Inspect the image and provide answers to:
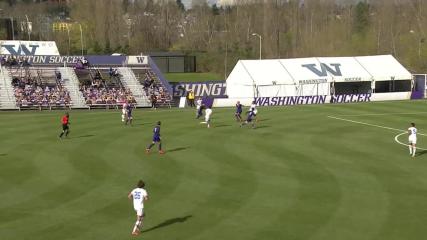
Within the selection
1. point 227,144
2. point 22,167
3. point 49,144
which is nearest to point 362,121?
point 227,144

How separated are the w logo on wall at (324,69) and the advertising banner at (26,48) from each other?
37.1 meters

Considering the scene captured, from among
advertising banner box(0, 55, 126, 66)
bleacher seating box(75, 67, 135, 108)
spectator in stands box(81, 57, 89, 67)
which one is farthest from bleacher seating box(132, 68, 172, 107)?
spectator in stands box(81, 57, 89, 67)

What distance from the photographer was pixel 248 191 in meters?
21.7

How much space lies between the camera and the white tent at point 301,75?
6259 cm

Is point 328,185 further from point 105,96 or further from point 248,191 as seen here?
point 105,96

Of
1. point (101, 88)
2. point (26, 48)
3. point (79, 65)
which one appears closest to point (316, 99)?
point (101, 88)

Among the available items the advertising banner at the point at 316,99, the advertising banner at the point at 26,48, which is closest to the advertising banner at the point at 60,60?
the advertising banner at the point at 26,48

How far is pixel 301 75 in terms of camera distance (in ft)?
211

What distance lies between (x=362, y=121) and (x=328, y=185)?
75.4 feet

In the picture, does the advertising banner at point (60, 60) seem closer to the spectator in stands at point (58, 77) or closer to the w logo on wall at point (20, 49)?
the spectator in stands at point (58, 77)

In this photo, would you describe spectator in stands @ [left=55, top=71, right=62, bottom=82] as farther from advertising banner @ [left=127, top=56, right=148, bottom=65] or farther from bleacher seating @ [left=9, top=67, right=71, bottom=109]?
advertising banner @ [left=127, top=56, right=148, bottom=65]

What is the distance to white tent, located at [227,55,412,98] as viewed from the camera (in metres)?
62.6

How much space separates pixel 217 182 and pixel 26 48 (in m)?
58.0

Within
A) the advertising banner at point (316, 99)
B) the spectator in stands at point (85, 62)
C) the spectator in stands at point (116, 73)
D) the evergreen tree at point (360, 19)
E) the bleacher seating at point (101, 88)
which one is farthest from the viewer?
the evergreen tree at point (360, 19)
